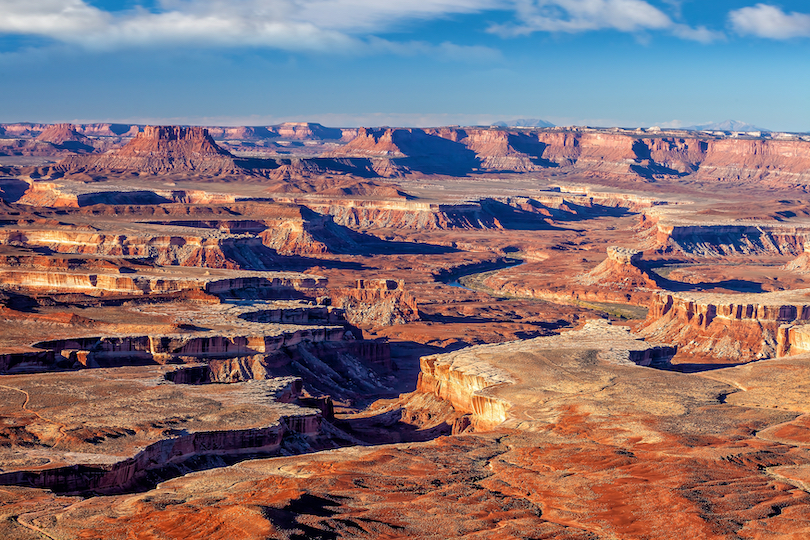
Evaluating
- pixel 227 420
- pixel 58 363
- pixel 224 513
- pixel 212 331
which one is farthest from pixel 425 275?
pixel 224 513

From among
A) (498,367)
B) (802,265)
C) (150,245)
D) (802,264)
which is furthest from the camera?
(802,264)

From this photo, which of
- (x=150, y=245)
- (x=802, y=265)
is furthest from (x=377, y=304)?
(x=802, y=265)

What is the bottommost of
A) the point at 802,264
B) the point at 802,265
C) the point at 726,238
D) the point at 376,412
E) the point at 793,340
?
the point at 376,412

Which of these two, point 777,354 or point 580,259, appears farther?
point 580,259

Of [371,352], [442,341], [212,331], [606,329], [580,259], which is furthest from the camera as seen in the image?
[580,259]

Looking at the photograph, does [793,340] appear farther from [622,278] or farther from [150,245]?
[150,245]

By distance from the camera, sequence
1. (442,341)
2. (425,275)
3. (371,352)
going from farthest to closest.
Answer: (425,275) → (442,341) → (371,352)

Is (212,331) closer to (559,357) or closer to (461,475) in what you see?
(559,357)
